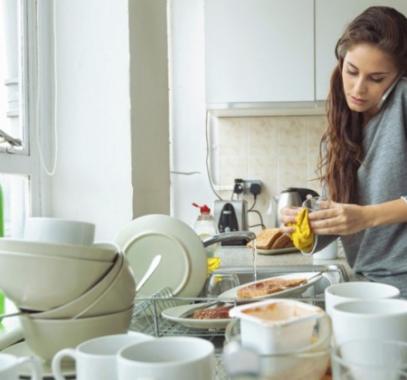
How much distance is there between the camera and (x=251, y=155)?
9.13ft

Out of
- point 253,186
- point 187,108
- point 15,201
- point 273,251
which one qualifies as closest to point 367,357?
point 15,201

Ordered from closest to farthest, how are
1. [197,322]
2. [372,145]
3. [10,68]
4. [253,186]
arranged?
[197,322] → [10,68] → [372,145] → [253,186]

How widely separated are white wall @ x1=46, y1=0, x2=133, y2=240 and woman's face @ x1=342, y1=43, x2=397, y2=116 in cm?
59

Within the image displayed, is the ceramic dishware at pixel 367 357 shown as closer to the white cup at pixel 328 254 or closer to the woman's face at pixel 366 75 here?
the woman's face at pixel 366 75

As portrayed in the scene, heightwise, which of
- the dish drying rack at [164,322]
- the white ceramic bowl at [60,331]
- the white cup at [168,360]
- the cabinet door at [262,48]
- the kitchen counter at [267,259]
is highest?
the cabinet door at [262,48]

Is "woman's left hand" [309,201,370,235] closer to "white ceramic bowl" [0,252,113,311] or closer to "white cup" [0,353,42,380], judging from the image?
"white ceramic bowl" [0,252,113,311]

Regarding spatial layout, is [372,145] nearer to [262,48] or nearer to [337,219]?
[337,219]

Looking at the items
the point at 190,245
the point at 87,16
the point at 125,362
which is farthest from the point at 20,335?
the point at 87,16

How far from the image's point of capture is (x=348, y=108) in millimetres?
1478

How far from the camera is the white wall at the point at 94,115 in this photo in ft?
4.60

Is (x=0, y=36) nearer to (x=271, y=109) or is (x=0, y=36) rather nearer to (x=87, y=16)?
(x=87, y=16)

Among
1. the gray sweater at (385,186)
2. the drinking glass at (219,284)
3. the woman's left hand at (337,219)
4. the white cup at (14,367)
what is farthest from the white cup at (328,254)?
the white cup at (14,367)

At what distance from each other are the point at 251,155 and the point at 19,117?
1631mm

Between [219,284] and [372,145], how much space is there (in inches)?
26.0
